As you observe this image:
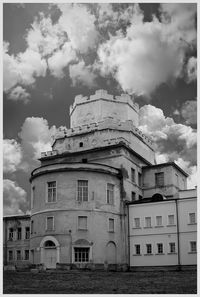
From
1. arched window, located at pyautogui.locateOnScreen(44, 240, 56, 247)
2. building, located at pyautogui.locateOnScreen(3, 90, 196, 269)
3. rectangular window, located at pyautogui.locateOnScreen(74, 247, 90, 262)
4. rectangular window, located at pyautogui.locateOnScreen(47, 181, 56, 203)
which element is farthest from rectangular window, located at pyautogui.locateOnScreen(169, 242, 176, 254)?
rectangular window, located at pyautogui.locateOnScreen(47, 181, 56, 203)

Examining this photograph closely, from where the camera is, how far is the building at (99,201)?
4109cm

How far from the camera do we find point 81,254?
4084cm

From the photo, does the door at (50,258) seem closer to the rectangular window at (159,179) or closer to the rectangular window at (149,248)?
the rectangular window at (149,248)

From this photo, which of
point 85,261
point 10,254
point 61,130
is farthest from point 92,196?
point 10,254

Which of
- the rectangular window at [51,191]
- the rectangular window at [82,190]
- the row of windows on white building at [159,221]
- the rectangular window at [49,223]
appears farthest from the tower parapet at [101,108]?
the rectangular window at [49,223]

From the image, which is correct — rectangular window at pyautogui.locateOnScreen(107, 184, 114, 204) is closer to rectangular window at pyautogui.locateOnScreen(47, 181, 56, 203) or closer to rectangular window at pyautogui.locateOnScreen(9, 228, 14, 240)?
rectangular window at pyautogui.locateOnScreen(47, 181, 56, 203)

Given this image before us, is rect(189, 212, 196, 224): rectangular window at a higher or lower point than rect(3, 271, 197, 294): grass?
A: higher

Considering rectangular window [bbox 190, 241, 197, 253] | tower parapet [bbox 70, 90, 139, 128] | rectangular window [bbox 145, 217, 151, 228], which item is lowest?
rectangular window [bbox 190, 241, 197, 253]

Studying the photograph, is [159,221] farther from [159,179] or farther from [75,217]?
[75,217]

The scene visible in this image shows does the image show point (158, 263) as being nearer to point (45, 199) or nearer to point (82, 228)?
point (82, 228)

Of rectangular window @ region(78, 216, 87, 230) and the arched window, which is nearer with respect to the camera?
the arched window

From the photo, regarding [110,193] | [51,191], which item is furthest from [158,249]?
[51,191]

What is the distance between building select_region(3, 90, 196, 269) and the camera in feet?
135

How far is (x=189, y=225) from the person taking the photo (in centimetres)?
4159
